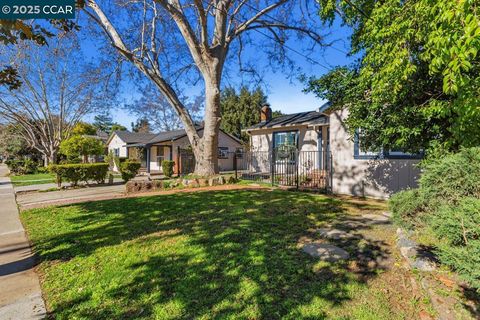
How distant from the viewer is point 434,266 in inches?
121

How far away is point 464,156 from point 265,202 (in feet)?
15.9

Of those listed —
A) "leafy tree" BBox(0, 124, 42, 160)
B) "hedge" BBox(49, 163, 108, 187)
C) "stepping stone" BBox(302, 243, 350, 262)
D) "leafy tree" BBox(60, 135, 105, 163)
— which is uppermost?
"leafy tree" BBox(0, 124, 42, 160)

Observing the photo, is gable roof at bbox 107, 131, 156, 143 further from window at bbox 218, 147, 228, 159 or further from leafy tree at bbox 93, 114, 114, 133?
leafy tree at bbox 93, 114, 114, 133

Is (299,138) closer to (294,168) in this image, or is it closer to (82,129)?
(294,168)

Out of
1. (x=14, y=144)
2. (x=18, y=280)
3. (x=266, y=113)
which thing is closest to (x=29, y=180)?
(x=266, y=113)

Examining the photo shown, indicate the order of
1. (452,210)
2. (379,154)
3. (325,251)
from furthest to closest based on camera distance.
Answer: (379,154)
(325,251)
(452,210)

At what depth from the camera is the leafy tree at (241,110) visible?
35.1 meters

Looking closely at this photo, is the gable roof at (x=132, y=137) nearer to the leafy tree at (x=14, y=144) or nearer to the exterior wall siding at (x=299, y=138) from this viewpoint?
A: the leafy tree at (x=14, y=144)

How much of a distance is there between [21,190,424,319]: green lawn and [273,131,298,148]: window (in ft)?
32.1

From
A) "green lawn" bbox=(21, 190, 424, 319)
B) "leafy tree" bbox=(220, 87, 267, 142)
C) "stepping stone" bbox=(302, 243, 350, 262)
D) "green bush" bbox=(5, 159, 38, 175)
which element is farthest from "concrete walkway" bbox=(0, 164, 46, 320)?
"leafy tree" bbox=(220, 87, 267, 142)

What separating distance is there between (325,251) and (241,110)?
107 ft

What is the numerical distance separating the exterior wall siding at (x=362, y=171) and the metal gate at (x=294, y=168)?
40 cm

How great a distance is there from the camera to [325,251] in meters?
3.84

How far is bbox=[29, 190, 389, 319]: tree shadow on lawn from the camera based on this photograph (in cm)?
265
